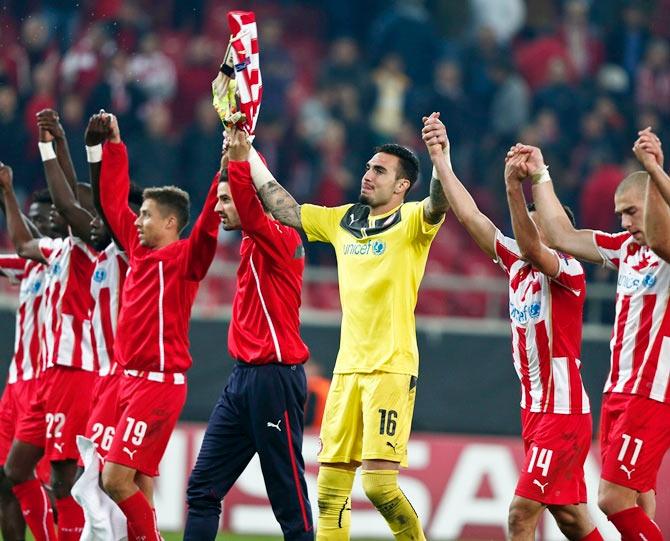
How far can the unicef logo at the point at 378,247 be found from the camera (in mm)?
8359

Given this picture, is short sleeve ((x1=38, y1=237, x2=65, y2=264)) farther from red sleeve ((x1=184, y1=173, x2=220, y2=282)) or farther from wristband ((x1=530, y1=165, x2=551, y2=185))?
wristband ((x1=530, y1=165, x2=551, y2=185))

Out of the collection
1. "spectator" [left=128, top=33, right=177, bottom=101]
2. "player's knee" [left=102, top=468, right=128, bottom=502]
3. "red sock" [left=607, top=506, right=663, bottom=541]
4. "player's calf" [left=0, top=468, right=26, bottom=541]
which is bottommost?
"player's calf" [left=0, top=468, right=26, bottom=541]

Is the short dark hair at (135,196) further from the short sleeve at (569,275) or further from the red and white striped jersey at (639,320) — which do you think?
the red and white striped jersey at (639,320)

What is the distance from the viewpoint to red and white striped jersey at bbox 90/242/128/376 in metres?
9.45

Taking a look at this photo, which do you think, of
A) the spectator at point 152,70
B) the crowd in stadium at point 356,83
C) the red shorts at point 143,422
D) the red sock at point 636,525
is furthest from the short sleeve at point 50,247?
the spectator at point 152,70

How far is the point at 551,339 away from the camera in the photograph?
26.7 ft

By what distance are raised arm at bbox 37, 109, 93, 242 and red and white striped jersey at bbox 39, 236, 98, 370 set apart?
18 cm

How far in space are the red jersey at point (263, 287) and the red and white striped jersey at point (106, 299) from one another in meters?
1.30

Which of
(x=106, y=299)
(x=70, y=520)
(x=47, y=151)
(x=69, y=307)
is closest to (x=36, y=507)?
(x=70, y=520)

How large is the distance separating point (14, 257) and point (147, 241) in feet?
6.61

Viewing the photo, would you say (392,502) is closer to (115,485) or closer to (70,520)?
(115,485)

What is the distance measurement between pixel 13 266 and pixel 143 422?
97.7 inches

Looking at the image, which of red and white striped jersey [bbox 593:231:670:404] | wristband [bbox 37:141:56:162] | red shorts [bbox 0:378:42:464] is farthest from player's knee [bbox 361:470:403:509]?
wristband [bbox 37:141:56:162]

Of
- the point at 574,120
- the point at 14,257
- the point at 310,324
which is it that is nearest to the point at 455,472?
the point at 310,324
